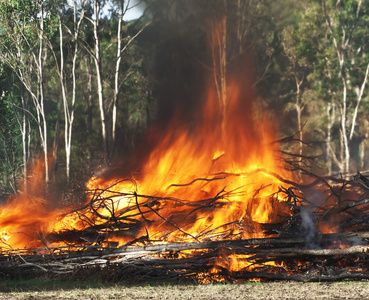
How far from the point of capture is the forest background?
26.3 metres

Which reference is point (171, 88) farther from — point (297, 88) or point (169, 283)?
point (169, 283)

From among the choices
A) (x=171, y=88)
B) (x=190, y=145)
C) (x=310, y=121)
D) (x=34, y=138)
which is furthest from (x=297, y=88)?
(x=190, y=145)

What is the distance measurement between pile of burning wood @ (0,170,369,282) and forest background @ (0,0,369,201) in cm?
1286

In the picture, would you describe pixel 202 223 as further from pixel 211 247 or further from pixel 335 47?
pixel 335 47

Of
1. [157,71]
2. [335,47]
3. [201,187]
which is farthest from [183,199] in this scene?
[335,47]

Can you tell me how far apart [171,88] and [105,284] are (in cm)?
2058

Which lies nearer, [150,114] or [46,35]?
[46,35]

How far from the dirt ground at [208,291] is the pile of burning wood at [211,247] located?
1.32 feet

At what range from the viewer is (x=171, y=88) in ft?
91.9

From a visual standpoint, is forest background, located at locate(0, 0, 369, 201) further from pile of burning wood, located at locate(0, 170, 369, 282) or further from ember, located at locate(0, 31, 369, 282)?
pile of burning wood, located at locate(0, 170, 369, 282)

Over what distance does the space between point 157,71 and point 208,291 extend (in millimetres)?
28632

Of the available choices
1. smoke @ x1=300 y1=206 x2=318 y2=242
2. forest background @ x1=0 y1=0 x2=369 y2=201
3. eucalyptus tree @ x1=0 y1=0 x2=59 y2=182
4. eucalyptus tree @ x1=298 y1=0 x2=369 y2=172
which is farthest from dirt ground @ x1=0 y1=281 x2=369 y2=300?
eucalyptus tree @ x1=298 y1=0 x2=369 y2=172

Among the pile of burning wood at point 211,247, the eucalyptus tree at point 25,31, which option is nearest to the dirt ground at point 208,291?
the pile of burning wood at point 211,247

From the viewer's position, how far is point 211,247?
8.34 m
